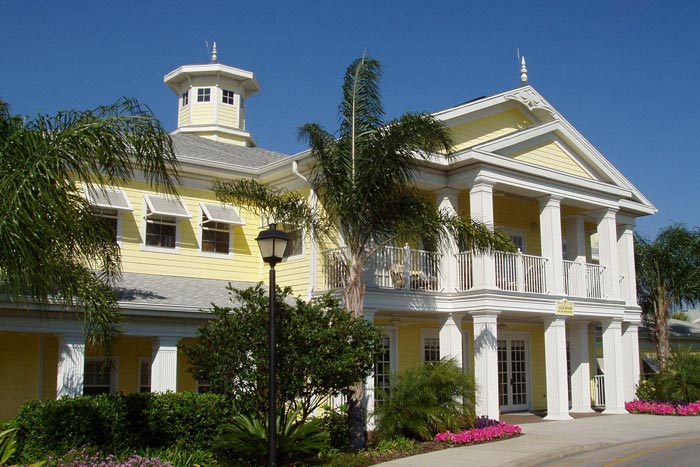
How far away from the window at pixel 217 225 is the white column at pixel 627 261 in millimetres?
12766

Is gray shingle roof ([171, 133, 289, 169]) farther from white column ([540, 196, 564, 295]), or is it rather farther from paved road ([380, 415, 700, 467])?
paved road ([380, 415, 700, 467])

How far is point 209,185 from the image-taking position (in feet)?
66.7

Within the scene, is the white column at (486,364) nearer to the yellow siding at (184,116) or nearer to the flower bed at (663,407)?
the flower bed at (663,407)

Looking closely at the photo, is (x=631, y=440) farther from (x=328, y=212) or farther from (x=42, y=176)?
(x=42, y=176)

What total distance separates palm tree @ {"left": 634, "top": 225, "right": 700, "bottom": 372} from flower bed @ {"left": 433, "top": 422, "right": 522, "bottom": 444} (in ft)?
40.7

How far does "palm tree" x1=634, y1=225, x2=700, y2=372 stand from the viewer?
89.7 feet

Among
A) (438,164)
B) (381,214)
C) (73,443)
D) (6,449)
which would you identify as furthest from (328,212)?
(6,449)

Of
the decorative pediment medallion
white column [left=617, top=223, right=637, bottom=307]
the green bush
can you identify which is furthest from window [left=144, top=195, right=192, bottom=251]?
white column [left=617, top=223, right=637, bottom=307]

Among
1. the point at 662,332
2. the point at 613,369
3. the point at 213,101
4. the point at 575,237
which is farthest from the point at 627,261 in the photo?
the point at 213,101

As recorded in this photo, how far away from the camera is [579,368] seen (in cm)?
2353

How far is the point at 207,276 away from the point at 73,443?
8329mm

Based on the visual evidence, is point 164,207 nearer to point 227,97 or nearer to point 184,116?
point 184,116

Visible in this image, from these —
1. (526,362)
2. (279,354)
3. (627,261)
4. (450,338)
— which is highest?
(627,261)

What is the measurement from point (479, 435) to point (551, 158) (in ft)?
30.2
